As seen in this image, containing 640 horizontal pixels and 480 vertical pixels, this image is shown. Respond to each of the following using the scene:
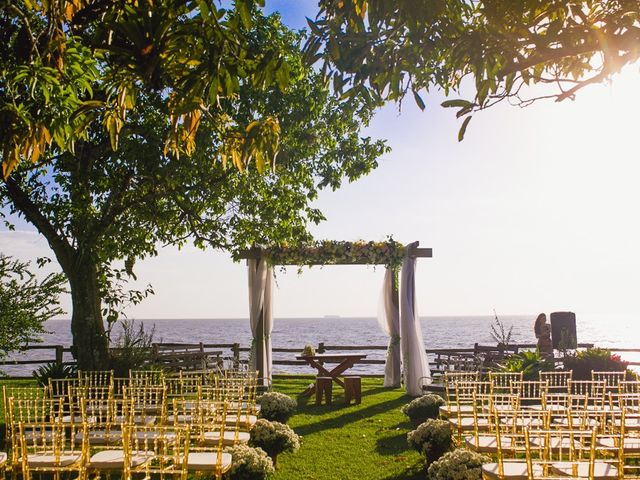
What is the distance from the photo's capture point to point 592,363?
1063 cm

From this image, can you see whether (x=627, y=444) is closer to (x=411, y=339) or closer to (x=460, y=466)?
(x=460, y=466)

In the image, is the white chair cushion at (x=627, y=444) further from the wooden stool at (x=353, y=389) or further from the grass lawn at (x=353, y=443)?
the wooden stool at (x=353, y=389)

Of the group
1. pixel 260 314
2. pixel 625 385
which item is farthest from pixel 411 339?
pixel 625 385

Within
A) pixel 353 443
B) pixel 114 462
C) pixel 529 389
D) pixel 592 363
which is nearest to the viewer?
pixel 114 462

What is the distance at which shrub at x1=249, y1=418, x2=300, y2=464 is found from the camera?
23.1ft

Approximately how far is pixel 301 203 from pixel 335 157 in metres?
1.00

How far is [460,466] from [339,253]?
25.9ft

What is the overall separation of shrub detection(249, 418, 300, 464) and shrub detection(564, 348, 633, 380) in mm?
5516

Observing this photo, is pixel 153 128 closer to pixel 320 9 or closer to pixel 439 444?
pixel 439 444

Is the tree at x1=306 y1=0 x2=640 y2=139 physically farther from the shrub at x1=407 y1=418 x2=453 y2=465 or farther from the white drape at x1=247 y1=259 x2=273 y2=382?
the white drape at x1=247 y1=259 x2=273 y2=382

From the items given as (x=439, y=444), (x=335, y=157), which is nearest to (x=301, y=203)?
(x=335, y=157)

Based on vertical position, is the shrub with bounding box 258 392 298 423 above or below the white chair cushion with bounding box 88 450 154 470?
below

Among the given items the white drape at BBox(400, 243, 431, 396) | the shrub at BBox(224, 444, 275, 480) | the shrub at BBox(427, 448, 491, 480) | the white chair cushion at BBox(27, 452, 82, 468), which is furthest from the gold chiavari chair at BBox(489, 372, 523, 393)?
the white chair cushion at BBox(27, 452, 82, 468)

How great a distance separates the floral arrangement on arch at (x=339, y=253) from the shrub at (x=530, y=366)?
2977 mm
